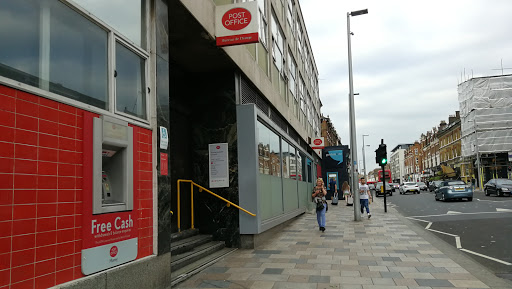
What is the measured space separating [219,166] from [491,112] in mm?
48642

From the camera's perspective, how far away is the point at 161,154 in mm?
5355

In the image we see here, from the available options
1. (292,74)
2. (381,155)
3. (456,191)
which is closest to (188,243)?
(292,74)

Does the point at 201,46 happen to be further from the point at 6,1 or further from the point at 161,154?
the point at 6,1

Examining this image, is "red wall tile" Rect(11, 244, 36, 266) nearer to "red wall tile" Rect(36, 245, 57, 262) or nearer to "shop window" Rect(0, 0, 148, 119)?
"red wall tile" Rect(36, 245, 57, 262)

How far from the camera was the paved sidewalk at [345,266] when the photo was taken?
5.66 meters

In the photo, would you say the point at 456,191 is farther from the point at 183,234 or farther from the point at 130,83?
the point at 130,83

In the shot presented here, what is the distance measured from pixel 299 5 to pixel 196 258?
21.0 meters

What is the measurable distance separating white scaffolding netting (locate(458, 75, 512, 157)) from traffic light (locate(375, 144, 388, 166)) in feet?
115

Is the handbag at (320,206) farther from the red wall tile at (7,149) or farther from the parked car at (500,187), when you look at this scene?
the parked car at (500,187)

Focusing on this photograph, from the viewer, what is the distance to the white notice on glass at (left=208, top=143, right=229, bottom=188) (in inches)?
347

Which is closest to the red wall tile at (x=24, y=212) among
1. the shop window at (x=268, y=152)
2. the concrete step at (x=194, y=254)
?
the concrete step at (x=194, y=254)

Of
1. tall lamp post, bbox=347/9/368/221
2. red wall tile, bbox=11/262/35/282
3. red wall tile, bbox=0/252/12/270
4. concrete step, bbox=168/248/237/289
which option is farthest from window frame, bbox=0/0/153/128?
tall lamp post, bbox=347/9/368/221

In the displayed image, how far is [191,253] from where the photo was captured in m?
7.24

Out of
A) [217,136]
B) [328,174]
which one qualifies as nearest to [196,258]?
[217,136]
